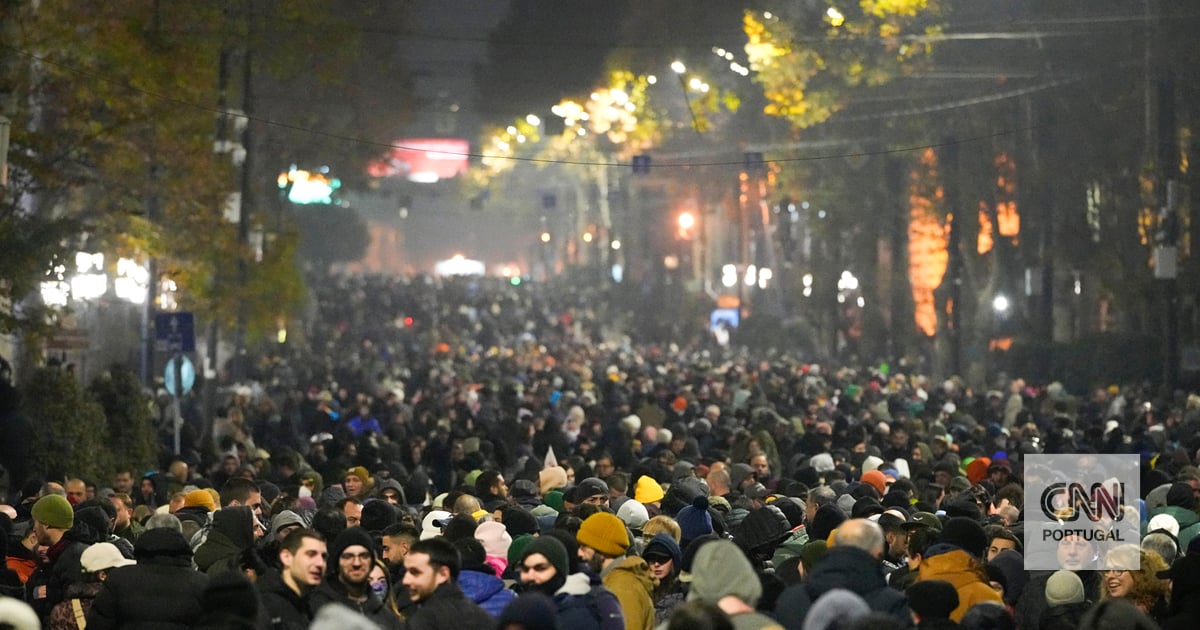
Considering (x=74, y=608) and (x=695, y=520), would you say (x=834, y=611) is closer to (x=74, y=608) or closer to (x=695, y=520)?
(x=74, y=608)

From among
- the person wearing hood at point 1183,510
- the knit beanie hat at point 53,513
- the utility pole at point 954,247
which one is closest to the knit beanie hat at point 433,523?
the knit beanie hat at point 53,513

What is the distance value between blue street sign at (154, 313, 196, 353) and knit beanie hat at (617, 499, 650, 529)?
1351cm

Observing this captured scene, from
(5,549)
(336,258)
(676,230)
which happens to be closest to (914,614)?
(5,549)

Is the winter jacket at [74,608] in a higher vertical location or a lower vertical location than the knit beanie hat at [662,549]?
lower

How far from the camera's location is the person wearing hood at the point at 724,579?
297 inches

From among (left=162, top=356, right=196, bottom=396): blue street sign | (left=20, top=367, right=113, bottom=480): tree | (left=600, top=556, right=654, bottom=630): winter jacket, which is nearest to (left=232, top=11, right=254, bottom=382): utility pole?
(left=162, top=356, right=196, bottom=396): blue street sign

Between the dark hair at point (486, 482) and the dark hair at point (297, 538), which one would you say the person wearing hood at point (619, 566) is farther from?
the dark hair at point (486, 482)

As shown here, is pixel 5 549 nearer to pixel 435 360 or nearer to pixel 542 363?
pixel 542 363

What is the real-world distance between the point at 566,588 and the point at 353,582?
40.4 inches

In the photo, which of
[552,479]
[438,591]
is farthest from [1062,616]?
[552,479]

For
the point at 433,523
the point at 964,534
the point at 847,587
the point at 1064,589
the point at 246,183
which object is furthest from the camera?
the point at 246,183

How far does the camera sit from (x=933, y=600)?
303 inches

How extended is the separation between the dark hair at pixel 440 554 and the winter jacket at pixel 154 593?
1.10 meters

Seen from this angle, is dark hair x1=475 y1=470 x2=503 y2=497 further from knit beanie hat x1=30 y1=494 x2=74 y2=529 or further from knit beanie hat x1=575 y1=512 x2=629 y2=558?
knit beanie hat x1=575 y1=512 x2=629 y2=558
